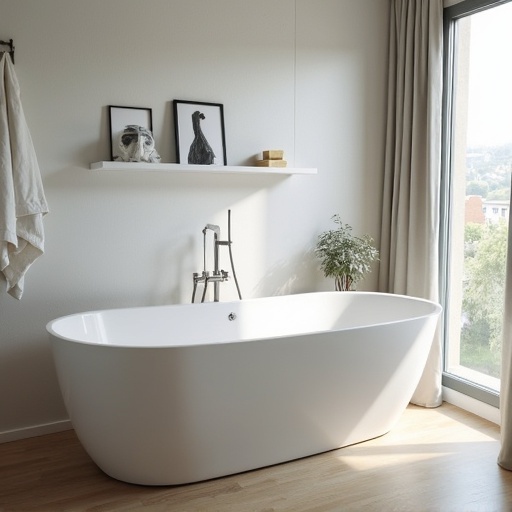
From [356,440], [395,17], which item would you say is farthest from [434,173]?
[356,440]

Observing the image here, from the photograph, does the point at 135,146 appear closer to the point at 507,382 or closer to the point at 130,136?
the point at 130,136

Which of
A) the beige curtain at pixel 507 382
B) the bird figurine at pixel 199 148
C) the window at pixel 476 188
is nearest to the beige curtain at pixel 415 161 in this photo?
the window at pixel 476 188

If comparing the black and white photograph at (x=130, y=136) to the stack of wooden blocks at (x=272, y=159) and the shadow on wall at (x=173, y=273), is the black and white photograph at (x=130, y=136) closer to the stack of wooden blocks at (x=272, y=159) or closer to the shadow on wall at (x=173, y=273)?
the shadow on wall at (x=173, y=273)

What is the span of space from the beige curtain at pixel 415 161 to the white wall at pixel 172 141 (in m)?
0.14

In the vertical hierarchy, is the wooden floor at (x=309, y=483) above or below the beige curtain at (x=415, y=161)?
below

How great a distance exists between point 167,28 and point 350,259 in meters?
1.77

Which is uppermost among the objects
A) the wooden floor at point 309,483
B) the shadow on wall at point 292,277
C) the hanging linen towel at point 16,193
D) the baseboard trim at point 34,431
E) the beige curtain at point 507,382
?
the hanging linen towel at point 16,193

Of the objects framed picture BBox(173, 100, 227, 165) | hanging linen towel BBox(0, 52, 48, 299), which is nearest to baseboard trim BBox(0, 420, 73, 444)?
hanging linen towel BBox(0, 52, 48, 299)

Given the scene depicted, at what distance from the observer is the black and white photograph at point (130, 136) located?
353cm

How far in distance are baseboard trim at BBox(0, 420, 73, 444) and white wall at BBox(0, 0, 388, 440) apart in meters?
0.02

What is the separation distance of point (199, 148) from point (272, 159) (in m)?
0.46

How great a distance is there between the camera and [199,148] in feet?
12.4

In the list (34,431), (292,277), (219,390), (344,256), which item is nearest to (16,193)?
(34,431)

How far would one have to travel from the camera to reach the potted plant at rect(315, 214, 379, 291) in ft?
13.3
